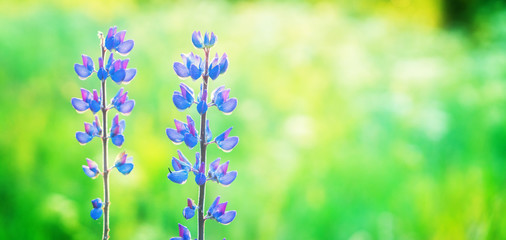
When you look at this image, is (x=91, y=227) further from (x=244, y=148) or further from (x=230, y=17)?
(x=230, y=17)

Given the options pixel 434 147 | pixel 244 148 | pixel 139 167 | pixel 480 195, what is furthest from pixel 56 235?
pixel 434 147

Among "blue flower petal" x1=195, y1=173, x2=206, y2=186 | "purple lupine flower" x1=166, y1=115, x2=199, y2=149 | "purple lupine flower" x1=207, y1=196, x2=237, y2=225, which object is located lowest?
"purple lupine flower" x1=207, y1=196, x2=237, y2=225

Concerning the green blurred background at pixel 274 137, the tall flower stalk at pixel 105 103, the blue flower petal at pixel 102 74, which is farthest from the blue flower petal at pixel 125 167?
the green blurred background at pixel 274 137

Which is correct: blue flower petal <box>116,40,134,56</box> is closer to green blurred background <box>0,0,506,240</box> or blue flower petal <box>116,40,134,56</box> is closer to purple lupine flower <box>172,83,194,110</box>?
purple lupine flower <box>172,83,194,110</box>

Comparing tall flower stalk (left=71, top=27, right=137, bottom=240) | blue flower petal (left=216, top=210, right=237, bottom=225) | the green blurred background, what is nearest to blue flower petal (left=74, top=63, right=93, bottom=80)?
tall flower stalk (left=71, top=27, right=137, bottom=240)

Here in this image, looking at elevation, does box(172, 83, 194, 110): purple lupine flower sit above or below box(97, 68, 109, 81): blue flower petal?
below

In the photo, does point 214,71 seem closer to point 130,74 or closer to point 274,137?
point 130,74

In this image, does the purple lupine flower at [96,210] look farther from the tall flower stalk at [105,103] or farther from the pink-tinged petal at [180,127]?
the pink-tinged petal at [180,127]
